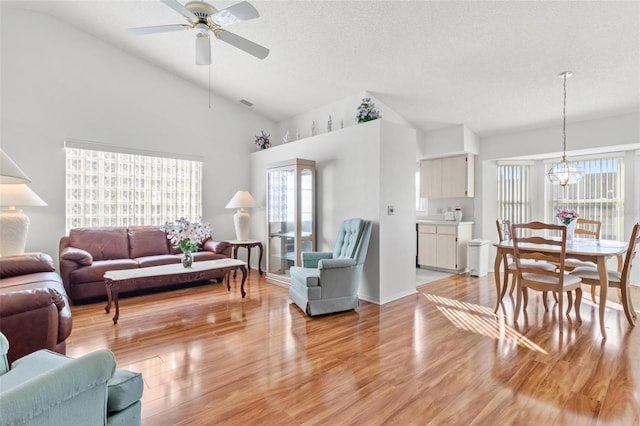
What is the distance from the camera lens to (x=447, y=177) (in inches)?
244

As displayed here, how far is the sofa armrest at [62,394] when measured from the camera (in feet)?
3.05

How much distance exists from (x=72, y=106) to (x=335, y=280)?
4.48 m

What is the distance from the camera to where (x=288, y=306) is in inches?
156

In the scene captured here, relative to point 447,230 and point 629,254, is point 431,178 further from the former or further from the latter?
point 629,254

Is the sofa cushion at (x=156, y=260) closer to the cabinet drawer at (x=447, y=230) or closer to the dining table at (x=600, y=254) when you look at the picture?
the dining table at (x=600, y=254)

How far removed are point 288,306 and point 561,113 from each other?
4879mm

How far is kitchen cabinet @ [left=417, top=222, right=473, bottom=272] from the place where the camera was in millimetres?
5828

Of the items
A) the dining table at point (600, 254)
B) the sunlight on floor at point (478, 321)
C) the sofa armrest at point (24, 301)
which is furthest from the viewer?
the dining table at point (600, 254)

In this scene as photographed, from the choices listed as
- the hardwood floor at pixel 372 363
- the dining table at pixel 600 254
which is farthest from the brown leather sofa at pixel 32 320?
the dining table at pixel 600 254

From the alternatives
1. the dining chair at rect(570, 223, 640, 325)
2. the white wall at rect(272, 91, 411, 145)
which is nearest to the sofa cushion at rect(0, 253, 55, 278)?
the white wall at rect(272, 91, 411, 145)

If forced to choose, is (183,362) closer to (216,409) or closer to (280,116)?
(216,409)

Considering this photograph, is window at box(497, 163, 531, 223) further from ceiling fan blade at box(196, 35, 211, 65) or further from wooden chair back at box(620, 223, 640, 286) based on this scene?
ceiling fan blade at box(196, 35, 211, 65)

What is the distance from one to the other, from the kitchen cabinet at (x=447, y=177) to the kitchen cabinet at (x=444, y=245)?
24.7 inches

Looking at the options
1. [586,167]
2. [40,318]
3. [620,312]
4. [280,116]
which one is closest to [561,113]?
[586,167]
